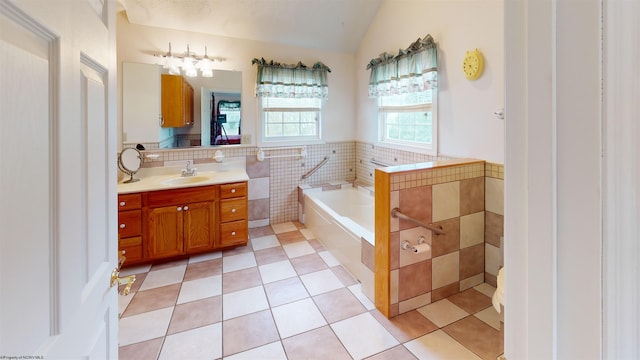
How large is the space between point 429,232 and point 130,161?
2.92 meters

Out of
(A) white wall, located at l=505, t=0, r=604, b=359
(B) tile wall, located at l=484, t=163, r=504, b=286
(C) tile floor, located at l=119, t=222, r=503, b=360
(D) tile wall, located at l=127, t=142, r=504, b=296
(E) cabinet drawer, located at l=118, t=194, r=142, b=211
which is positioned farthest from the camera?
(E) cabinet drawer, located at l=118, t=194, r=142, b=211

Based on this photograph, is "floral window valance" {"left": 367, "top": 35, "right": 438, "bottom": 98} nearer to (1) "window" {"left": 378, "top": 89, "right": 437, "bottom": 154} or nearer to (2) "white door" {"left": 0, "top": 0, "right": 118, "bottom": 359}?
(1) "window" {"left": 378, "top": 89, "right": 437, "bottom": 154}

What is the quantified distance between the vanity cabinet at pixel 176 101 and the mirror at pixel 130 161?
0.45 metres

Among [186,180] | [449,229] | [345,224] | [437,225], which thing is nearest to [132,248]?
[186,180]

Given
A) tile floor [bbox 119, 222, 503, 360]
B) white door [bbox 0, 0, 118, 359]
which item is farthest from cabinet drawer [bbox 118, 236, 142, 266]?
white door [bbox 0, 0, 118, 359]

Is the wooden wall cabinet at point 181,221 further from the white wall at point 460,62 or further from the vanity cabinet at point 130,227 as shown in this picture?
the white wall at point 460,62

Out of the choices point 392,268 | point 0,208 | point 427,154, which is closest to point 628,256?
point 0,208

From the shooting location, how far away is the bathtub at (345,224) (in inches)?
98.8

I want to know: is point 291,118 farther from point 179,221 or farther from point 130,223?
point 130,223

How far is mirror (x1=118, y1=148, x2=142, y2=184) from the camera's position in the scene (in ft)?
9.66

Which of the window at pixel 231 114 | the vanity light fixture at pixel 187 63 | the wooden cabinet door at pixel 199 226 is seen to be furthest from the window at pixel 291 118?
the wooden cabinet door at pixel 199 226

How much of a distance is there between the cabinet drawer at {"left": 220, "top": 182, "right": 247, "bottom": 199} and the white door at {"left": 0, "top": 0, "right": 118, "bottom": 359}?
88.6 inches

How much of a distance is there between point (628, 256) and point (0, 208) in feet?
2.74

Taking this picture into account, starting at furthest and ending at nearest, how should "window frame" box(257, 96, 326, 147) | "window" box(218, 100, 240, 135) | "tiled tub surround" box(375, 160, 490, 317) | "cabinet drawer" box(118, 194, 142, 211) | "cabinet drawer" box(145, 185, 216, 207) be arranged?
"window frame" box(257, 96, 326, 147) → "window" box(218, 100, 240, 135) → "cabinet drawer" box(145, 185, 216, 207) → "cabinet drawer" box(118, 194, 142, 211) → "tiled tub surround" box(375, 160, 490, 317)
